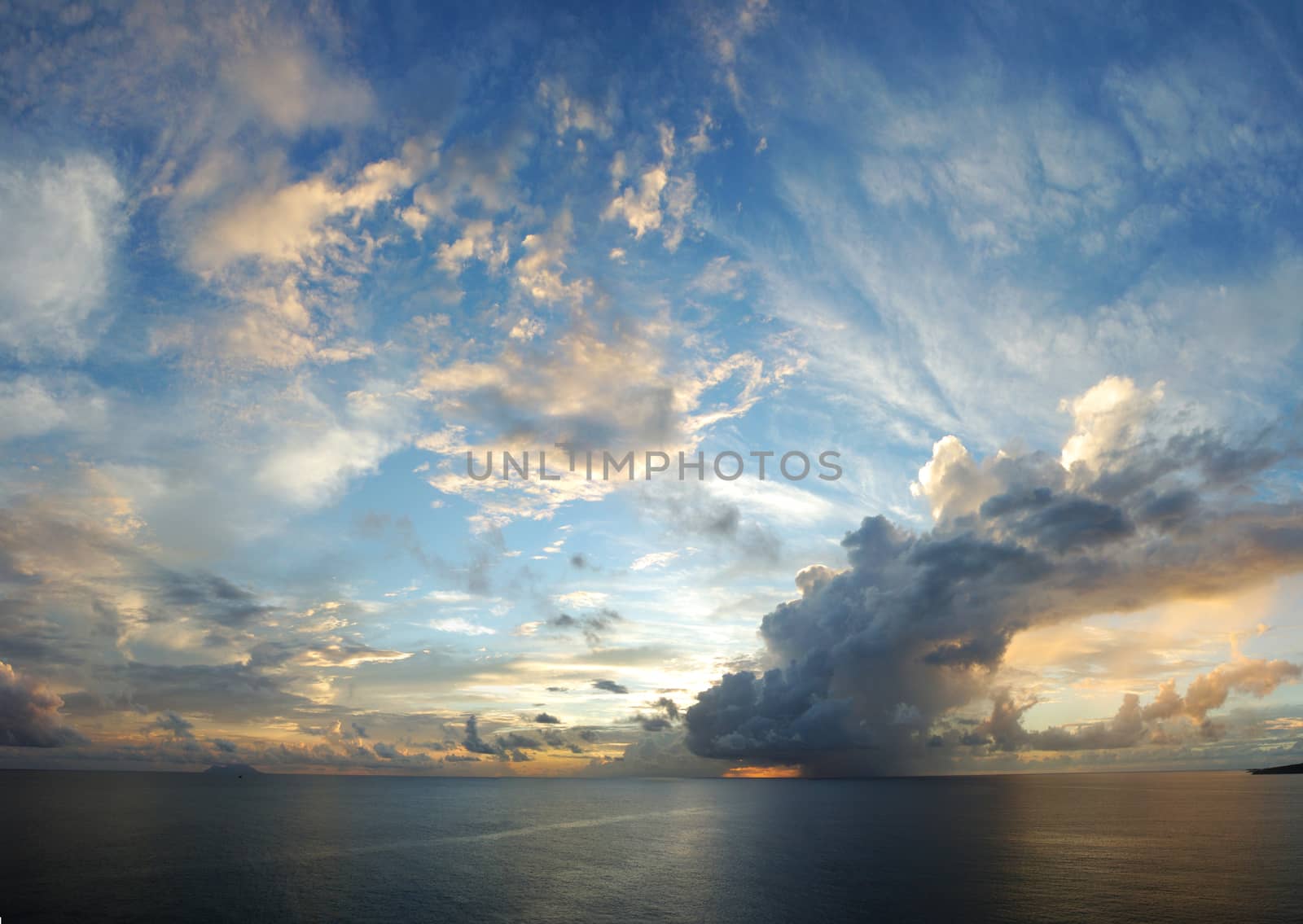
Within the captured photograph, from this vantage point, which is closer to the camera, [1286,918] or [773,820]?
[1286,918]

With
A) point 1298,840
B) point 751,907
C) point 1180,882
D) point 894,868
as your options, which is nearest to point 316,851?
point 751,907

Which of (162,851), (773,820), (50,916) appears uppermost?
(50,916)

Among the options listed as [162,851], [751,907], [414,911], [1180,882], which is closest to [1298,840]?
[1180,882]

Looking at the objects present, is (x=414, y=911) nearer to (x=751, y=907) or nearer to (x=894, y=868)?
(x=751, y=907)

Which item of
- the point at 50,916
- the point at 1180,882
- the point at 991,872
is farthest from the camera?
the point at 991,872

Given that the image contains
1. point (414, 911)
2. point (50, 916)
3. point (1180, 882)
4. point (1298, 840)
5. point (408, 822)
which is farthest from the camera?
point (408, 822)

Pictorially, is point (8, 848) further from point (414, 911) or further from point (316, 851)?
point (414, 911)

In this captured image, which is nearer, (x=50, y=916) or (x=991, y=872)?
(x=50, y=916)

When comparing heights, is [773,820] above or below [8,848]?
below

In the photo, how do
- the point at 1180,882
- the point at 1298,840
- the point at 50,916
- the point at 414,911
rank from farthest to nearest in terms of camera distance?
the point at 1298,840
the point at 1180,882
the point at 414,911
the point at 50,916
